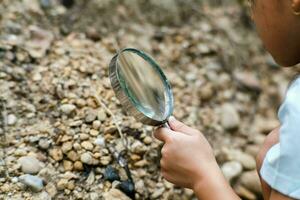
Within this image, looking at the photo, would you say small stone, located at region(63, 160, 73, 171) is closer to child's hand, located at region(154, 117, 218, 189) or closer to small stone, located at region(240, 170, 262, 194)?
child's hand, located at region(154, 117, 218, 189)

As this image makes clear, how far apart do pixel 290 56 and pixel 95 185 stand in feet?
2.27

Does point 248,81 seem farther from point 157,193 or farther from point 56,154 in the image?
point 56,154

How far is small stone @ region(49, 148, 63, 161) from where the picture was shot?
1.70 meters

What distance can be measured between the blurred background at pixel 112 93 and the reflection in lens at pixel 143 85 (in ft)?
0.86

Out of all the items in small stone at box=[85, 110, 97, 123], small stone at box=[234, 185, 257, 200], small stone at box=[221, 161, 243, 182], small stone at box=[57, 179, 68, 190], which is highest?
small stone at box=[85, 110, 97, 123]

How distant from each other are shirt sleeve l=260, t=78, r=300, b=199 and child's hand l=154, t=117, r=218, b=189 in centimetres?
25

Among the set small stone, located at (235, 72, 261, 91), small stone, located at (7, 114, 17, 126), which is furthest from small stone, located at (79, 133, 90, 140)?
small stone, located at (235, 72, 261, 91)

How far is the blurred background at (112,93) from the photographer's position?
1.70 m

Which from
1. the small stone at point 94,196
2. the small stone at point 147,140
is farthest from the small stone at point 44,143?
the small stone at point 147,140

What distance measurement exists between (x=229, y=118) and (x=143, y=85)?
723mm

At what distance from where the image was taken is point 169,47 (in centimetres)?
240

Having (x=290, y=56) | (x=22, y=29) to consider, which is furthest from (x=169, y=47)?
(x=290, y=56)

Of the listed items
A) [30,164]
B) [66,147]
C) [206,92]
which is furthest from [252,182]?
[30,164]

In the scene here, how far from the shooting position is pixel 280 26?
135 centimetres
